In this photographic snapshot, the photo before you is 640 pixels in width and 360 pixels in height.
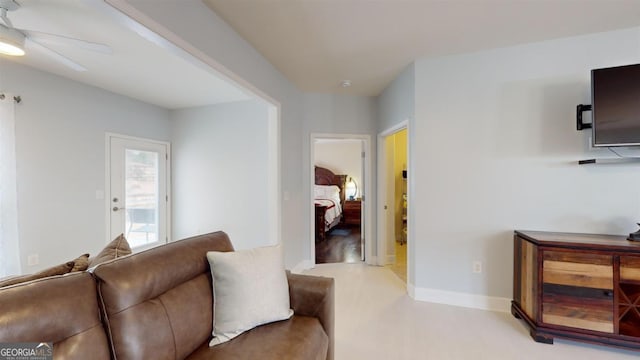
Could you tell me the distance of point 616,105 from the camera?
2113 millimetres

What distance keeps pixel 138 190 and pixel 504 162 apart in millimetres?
4977

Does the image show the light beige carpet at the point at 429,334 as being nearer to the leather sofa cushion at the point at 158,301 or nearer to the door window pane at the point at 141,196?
the leather sofa cushion at the point at 158,301

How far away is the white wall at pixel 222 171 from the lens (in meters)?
4.18

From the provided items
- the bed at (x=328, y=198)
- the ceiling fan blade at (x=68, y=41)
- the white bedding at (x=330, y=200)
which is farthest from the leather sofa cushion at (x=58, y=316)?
the white bedding at (x=330, y=200)

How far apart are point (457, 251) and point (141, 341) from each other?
269 cm

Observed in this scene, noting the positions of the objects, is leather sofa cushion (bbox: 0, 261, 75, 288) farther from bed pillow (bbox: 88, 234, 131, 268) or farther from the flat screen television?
the flat screen television

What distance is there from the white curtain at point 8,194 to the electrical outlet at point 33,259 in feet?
0.40

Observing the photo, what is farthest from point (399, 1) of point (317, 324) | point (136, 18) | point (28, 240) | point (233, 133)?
point (28, 240)

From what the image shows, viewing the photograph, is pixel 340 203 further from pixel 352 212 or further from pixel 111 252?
pixel 111 252

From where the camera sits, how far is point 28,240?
2.97 m

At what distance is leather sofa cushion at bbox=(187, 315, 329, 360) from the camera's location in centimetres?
119

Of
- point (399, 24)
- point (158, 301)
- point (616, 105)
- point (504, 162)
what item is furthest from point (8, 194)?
point (616, 105)

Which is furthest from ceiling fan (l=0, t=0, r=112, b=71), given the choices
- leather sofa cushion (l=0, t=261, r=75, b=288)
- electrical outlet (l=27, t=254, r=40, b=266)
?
electrical outlet (l=27, t=254, r=40, b=266)

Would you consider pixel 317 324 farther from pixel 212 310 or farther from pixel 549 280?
pixel 549 280
